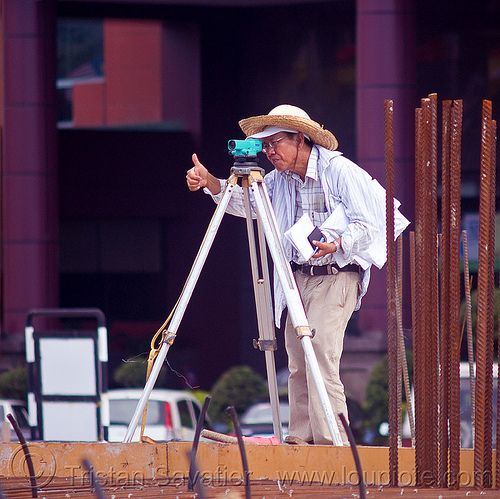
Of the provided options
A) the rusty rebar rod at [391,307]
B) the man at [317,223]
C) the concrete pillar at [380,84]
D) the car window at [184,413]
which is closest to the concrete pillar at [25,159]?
the concrete pillar at [380,84]

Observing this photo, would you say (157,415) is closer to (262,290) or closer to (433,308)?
(262,290)

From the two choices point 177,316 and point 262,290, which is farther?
point 262,290

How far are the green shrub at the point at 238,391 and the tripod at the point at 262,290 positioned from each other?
8064 millimetres

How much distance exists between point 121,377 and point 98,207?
5073 millimetres

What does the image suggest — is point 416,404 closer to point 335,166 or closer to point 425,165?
point 425,165

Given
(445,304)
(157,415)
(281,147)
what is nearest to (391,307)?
(445,304)

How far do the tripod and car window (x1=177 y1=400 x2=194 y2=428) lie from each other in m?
5.19

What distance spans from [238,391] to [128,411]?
3506 mm

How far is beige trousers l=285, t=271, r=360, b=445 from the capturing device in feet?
13.3

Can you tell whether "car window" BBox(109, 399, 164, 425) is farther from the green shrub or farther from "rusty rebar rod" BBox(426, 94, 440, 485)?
"rusty rebar rod" BBox(426, 94, 440, 485)

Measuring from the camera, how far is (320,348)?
4074 mm

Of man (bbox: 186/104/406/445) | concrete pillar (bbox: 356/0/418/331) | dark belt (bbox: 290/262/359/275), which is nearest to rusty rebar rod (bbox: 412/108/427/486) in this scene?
man (bbox: 186/104/406/445)

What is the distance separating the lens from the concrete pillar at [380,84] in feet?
41.5

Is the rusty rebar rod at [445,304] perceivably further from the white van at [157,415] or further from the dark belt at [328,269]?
the white van at [157,415]
